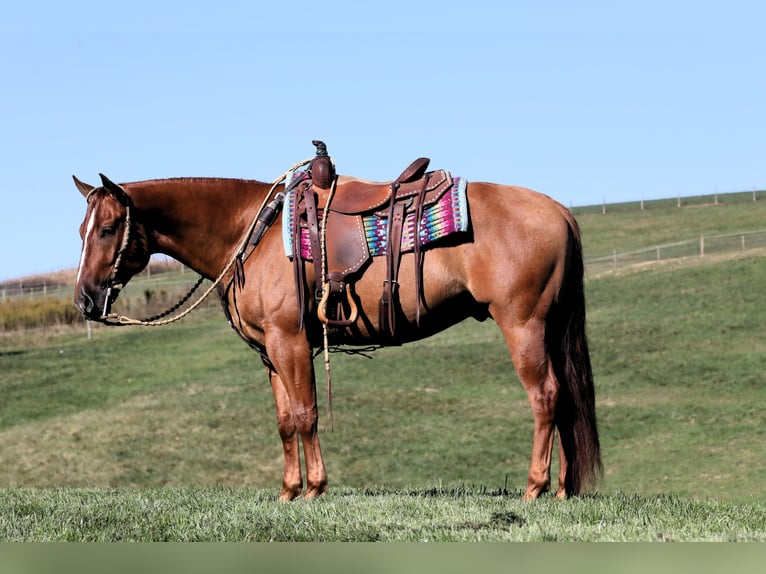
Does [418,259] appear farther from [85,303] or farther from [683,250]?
[683,250]

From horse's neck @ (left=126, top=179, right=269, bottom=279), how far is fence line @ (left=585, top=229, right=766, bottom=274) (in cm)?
4636

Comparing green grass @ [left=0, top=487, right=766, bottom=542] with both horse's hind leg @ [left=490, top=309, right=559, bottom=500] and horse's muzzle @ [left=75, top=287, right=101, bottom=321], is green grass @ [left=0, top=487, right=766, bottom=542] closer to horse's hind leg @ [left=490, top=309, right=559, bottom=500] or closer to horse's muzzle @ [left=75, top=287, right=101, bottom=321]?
horse's hind leg @ [left=490, top=309, right=559, bottom=500]

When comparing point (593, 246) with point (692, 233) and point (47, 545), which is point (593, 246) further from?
point (47, 545)

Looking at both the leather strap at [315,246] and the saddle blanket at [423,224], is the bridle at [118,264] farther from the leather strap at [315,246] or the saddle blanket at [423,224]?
the leather strap at [315,246]

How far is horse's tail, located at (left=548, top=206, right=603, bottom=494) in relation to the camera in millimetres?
8898

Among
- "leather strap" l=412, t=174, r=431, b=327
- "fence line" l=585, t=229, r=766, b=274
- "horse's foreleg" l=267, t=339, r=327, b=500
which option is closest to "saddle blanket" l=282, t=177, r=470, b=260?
"leather strap" l=412, t=174, r=431, b=327

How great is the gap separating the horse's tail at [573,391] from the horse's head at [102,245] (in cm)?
371

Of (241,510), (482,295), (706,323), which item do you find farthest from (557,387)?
(706,323)

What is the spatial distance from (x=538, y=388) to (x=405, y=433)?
824 inches

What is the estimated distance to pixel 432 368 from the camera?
3625 centimetres

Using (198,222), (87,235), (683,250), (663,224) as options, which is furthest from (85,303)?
(663,224)

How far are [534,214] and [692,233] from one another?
2559 inches

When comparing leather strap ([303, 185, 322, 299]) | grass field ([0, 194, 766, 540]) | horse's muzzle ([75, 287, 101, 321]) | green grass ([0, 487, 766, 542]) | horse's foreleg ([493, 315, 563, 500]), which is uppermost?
leather strap ([303, 185, 322, 299])

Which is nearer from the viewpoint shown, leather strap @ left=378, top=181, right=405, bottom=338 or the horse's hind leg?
the horse's hind leg
